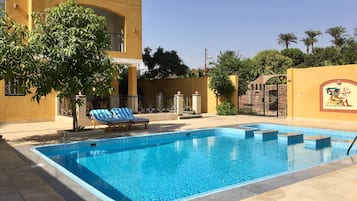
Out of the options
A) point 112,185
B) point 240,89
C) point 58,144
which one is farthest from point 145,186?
point 240,89

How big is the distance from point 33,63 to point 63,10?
8.29ft

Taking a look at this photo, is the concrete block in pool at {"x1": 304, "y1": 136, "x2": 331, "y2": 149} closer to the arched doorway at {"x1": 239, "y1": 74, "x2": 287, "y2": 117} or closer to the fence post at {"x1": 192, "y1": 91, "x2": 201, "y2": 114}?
the fence post at {"x1": 192, "y1": 91, "x2": 201, "y2": 114}

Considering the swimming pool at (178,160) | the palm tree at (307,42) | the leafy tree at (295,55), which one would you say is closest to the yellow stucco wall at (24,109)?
the swimming pool at (178,160)

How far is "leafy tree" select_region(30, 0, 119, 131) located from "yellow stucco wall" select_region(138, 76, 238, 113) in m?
12.5

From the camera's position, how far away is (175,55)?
2955 cm

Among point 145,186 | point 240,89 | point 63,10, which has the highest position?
point 63,10

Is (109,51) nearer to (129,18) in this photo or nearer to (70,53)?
(129,18)

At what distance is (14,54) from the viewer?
10.6m

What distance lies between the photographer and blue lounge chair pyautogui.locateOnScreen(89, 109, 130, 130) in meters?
13.9

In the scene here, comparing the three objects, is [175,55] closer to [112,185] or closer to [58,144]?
[58,144]

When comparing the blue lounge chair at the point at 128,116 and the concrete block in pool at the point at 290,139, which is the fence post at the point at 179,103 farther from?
Answer: the concrete block in pool at the point at 290,139

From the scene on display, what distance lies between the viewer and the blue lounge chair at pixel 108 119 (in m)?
13.9

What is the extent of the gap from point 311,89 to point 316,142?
7610 millimetres

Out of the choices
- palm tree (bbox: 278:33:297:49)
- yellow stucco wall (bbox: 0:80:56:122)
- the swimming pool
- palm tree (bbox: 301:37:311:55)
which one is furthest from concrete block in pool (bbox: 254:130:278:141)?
palm tree (bbox: 278:33:297:49)
